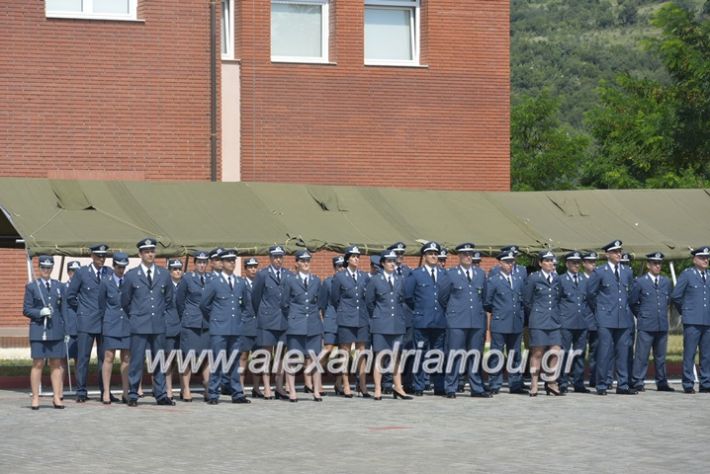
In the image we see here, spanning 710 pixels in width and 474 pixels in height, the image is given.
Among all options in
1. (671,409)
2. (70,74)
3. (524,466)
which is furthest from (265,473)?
(70,74)

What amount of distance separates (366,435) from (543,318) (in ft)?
16.8

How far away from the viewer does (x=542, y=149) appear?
55.4 m

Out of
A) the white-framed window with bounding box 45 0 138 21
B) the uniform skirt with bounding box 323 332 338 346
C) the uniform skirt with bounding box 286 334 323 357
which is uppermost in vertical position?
the white-framed window with bounding box 45 0 138 21

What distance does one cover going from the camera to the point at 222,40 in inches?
1066

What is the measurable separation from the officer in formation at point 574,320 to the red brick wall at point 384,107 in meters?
8.35

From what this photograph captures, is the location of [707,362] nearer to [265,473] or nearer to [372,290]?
[372,290]

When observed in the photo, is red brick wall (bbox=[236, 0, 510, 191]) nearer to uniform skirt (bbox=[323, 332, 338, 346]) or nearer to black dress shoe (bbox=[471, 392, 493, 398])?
uniform skirt (bbox=[323, 332, 338, 346])

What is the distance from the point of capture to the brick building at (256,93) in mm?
24516

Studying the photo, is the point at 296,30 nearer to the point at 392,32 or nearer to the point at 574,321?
the point at 392,32

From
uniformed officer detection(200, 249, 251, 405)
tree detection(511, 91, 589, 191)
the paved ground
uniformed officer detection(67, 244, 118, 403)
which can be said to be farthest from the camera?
tree detection(511, 91, 589, 191)

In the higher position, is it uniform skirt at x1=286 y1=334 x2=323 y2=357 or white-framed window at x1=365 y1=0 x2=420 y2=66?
white-framed window at x1=365 y1=0 x2=420 y2=66

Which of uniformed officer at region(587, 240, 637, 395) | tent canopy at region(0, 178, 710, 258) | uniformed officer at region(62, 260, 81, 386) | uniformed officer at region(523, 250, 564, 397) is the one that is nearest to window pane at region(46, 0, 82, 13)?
tent canopy at region(0, 178, 710, 258)

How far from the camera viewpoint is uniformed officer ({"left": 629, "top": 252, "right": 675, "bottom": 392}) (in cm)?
1944

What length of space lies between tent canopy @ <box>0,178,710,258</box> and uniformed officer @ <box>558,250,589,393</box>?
3.77 feet
